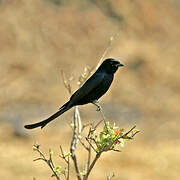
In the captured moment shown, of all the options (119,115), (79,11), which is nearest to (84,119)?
(119,115)

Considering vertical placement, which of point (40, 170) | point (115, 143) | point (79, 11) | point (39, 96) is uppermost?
point (79, 11)

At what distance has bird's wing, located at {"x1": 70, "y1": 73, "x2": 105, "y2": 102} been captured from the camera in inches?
168

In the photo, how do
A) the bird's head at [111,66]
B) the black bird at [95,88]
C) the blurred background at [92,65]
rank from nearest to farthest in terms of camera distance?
1. the black bird at [95,88]
2. the bird's head at [111,66]
3. the blurred background at [92,65]

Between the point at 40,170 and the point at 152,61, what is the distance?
6037 millimetres

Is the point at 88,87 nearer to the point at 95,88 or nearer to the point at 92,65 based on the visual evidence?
the point at 95,88

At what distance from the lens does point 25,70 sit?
657 inches

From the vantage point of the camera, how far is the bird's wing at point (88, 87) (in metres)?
4.26

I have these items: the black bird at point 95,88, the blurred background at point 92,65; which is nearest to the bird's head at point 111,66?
the black bird at point 95,88

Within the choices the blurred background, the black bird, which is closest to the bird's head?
the black bird

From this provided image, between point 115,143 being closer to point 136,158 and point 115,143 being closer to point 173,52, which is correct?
point 136,158

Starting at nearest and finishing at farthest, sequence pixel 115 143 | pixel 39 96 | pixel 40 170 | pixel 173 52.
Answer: pixel 115 143 → pixel 40 170 → pixel 39 96 → pixel 173 52

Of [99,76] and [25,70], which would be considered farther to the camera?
[25,70]

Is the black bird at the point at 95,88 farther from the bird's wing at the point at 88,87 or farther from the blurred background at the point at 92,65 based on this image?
the blurred background at the point at 92,65

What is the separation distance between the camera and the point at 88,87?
437cm
